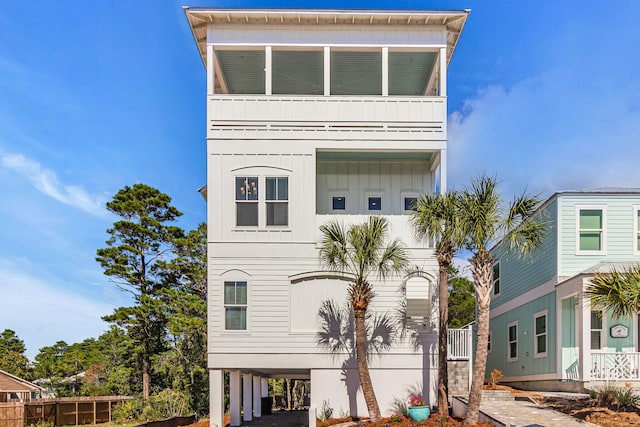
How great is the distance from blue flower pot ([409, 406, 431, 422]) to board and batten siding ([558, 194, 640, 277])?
23.4ft

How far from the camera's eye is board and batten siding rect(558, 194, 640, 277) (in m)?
20.7

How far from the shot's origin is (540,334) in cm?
2247

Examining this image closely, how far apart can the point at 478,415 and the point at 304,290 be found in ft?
21.4

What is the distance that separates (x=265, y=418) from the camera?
24.7 m

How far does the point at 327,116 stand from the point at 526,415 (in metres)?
10.5

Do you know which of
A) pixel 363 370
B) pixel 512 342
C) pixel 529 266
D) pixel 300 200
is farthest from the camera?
pixel 512 342

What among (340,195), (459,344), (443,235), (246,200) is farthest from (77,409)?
(443,235)

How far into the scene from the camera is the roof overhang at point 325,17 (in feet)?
63.8

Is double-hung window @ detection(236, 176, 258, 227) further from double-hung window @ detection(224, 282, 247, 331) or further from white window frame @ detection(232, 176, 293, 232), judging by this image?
double-hung window @ detection(224, 282, 247, 331)

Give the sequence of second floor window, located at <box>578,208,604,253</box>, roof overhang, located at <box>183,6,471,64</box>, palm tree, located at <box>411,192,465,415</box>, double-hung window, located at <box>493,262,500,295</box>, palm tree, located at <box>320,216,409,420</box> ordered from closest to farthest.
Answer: palm tree, located at <box>411,192,465,415</box>
palm tree, located at <box>320,216,409,420</box>
roof overhang, located at <box>183,6,471,64</box>
second floor window, located at <box>578,208,604,253</box>
double-hung window, located at <box>493,262,500,295</box>

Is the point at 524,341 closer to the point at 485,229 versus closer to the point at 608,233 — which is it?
the point at 608,233

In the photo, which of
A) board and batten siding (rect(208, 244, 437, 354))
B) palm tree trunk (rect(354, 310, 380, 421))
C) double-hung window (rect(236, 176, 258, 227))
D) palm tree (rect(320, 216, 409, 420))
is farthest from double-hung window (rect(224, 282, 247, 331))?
palm tree trunk (rect(354, 310, 380, 421))

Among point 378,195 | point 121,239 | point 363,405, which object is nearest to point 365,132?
point 378,195

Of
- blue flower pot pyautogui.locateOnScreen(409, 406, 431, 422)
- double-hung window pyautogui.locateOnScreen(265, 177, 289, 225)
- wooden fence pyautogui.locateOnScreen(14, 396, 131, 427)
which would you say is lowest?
wooden fence pyautogui.locateOnScreen(14, 396, 131, 427)
